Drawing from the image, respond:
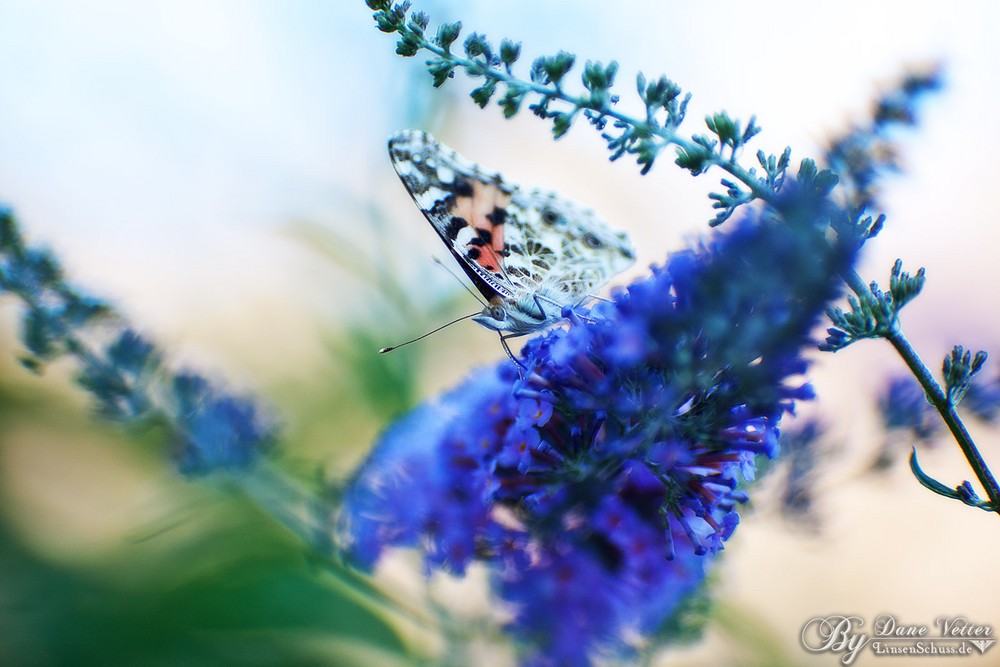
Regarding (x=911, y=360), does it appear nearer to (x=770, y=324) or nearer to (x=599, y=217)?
(x=770, y=324)

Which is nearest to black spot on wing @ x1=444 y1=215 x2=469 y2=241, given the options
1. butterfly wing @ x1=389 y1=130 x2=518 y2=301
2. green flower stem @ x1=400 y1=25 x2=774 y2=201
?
butterfly wing @ x1=389 y1=130 x2=518 y2=301

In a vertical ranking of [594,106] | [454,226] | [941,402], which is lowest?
[941,402]

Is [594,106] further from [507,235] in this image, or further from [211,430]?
[211,430]

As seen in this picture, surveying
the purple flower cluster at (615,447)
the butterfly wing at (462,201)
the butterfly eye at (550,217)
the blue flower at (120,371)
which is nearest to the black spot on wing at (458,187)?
the butterfly wing at (462,201)

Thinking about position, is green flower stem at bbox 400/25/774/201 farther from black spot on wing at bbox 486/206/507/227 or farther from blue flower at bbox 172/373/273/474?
blue flower at bbox 172/373/273/474

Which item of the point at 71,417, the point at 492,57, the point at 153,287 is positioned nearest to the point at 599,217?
the point at 492,57

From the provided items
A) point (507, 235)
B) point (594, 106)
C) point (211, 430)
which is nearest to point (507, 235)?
point (507, 235)

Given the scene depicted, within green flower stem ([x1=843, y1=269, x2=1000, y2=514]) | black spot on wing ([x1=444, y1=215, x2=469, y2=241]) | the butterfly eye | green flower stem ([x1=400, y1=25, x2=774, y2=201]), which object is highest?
the butterfly eye
